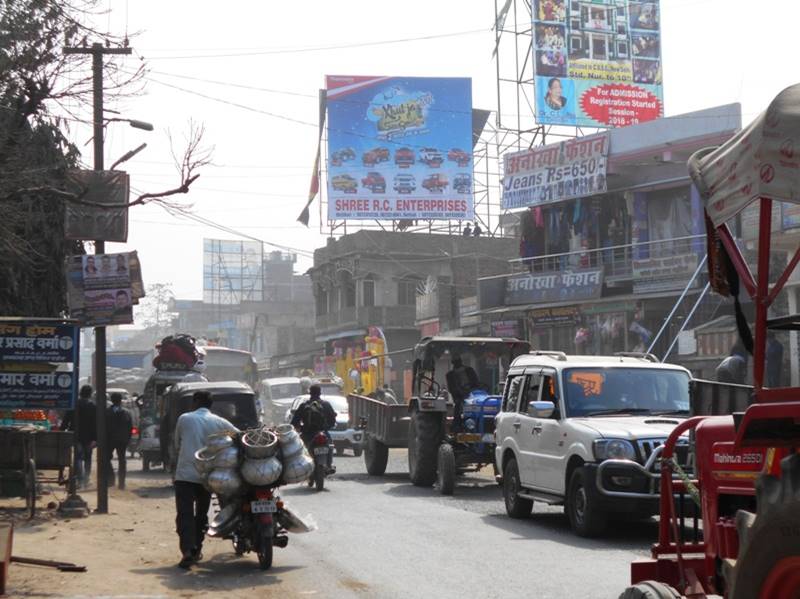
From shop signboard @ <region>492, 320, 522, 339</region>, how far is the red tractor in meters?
34.3

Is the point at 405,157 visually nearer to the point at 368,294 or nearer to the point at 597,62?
the point at 368,294

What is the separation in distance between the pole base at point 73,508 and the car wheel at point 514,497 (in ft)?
19.5

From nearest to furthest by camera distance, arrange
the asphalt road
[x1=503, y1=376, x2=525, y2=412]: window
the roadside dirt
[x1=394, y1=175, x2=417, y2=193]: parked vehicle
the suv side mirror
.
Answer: the asphalt road → the roadside dirt → the suv side mirror → [x1=503, y1=376, x2=525, y2=412]: window → [x1=394, y1=175, x2=417, y2=193]: parked vehicle

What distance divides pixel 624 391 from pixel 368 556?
165 inches

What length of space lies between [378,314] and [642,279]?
28365 millimetres

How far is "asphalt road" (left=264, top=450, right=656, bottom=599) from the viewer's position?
396 inches

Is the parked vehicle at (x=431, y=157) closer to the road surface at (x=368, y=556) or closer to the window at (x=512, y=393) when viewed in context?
the road surface at (x=368, y=556)

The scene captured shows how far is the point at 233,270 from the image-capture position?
112m

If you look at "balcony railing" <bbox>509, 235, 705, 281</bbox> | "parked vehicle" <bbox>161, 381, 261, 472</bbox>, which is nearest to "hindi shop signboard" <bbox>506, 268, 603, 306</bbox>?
"balcony railing" <bbox>509, 235, 705, 281</bbox>

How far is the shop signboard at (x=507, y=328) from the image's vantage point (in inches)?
1625

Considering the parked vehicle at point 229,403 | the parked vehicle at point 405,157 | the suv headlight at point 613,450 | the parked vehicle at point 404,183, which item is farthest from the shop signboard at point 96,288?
the parked vehicle at point 405,157

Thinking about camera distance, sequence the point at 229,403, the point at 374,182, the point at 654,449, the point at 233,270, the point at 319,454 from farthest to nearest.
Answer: the point at 233,270 < the point at 374,182 < the point at 229,403 < the point at 319,454 < the point at 654,449

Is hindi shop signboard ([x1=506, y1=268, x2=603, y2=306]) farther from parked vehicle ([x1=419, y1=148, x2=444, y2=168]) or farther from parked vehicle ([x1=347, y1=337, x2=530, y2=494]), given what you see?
parked vehicle ([x1=419, y1=148, x2=444, y2=168])

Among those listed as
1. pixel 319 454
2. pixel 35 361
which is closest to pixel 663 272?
pixel 319 454
